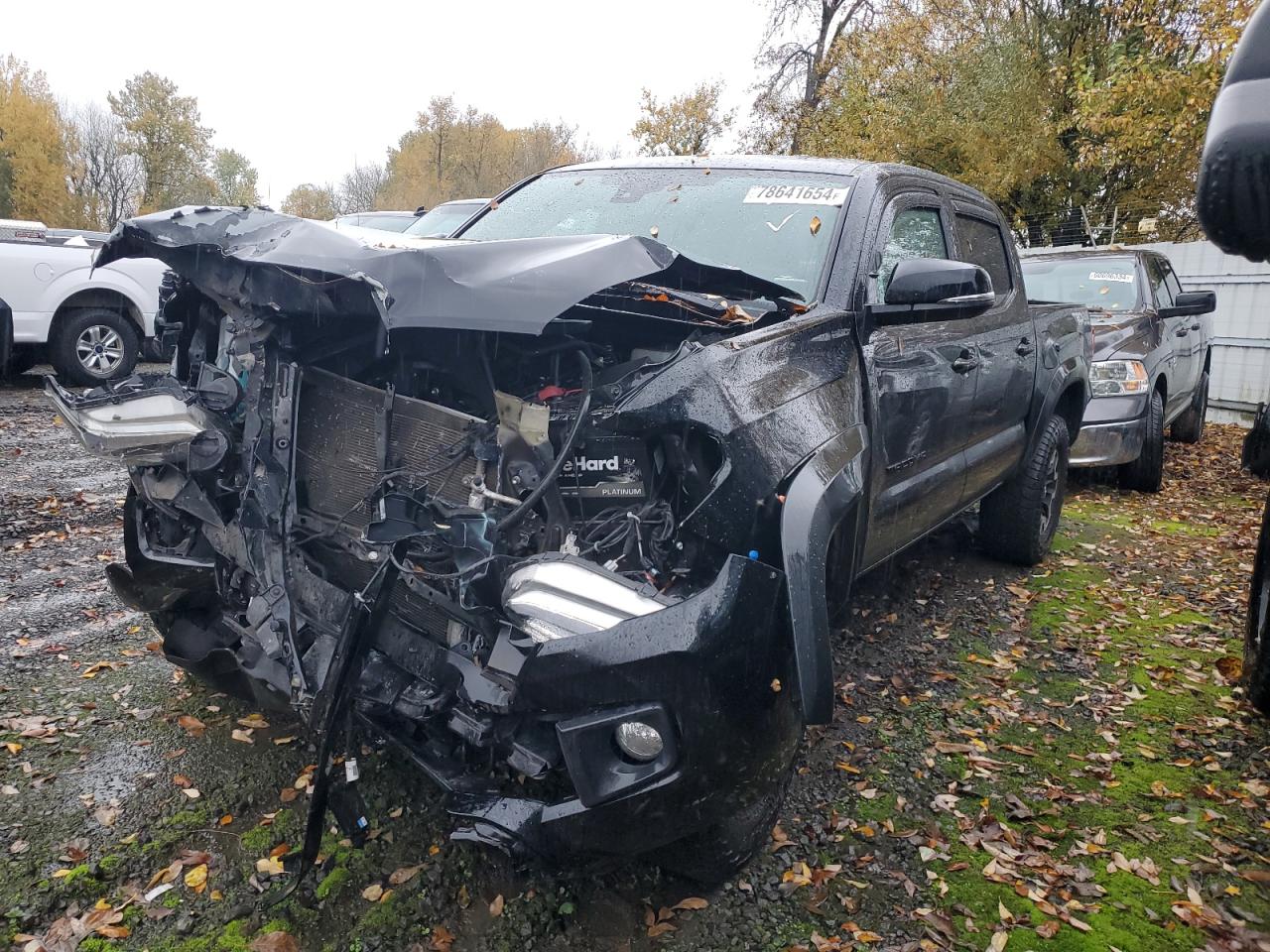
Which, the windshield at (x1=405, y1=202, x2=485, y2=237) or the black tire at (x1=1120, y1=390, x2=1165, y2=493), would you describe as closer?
the black tire at (x1=1120, y1=390, x2=1165, y2=493)

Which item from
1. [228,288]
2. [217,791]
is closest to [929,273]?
[228,288]

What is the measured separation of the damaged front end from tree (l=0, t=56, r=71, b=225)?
138 feet

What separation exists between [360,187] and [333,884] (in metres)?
58.2

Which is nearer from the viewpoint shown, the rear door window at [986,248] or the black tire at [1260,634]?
the black tire at [1260,634]

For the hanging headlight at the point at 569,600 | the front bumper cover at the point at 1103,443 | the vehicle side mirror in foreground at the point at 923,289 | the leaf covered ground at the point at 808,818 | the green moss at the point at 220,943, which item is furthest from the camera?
the front bumper cover at the point at 1103,443

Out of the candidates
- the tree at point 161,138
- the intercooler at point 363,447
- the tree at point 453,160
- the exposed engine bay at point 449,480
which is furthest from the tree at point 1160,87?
the tree at point 161,138

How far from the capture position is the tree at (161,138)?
39969mm

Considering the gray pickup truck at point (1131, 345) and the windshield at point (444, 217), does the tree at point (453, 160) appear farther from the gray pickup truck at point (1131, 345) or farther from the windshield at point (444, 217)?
the gray pickup truck at point (1131, 345)

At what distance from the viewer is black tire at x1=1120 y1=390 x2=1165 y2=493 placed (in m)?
7.18

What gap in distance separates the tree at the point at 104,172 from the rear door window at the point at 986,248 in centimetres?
4577

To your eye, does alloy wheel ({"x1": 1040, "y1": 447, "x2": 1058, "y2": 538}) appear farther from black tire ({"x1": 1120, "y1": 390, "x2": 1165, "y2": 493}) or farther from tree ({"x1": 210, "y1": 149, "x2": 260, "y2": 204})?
tree ({"x1": 210, "y1": 149, "x2": 260, "y2": 204})

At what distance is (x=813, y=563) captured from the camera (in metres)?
2.14

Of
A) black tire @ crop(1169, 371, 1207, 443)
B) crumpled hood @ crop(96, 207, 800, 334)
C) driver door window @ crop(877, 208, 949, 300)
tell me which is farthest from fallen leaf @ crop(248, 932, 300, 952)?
black tire @ crop(1169, 371, 1207, 443)

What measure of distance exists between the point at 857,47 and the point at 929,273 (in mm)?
23148
